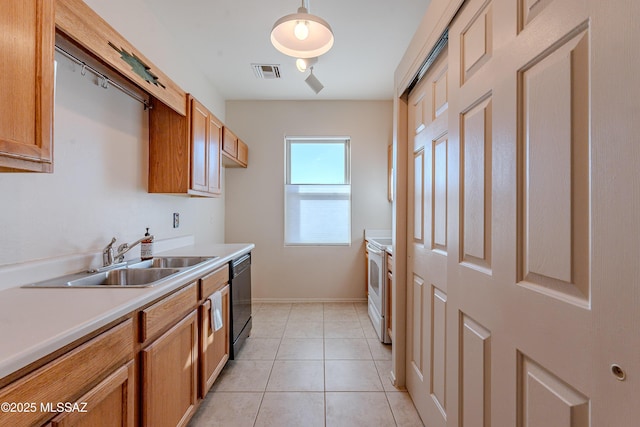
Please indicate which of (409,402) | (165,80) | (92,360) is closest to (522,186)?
(92,360)

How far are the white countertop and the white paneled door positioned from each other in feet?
4.13

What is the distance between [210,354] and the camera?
187 cm

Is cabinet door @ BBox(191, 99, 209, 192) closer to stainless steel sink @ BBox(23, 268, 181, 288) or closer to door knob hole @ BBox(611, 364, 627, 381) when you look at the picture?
stainless steel sink @ BBox(23, 268, 181, 288)

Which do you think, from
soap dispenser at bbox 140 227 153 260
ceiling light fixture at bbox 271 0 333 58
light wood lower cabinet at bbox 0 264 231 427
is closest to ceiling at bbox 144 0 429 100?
ceiling light fixture at bbox 271 0 333 58

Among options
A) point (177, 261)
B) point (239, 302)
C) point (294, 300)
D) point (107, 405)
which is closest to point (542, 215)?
point (107, 405)

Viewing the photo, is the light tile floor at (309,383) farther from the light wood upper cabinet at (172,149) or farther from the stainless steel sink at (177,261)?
the light wood upper cabinet at (172,149)

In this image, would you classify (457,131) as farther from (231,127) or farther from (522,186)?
(231,127)

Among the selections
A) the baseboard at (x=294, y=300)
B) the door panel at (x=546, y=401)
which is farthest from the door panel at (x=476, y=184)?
the baseboard at (x=294, y=300)

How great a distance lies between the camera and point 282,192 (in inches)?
153

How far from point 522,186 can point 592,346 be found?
1.36ft

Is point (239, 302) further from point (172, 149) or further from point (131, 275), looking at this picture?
point (172, 149)

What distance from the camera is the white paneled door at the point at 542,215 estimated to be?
1.74ft

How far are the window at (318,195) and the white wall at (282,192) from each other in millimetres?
125

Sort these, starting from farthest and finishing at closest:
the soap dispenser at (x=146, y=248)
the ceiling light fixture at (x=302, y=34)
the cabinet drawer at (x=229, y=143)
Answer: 1. the cabinet drawer at (x=229, y=143)
2. the soap dispenser at (x=146, y=248)
3. the ceiling light fixture at (x=302, y=34)
